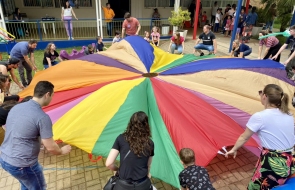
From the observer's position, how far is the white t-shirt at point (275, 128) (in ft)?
7.64

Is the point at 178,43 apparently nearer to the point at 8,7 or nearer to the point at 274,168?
the point at 274,168

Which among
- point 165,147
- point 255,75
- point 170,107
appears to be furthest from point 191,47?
point 165,147

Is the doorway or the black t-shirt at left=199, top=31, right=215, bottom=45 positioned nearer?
the black t-shirt at left=199, top=31, right=215, bottom=45

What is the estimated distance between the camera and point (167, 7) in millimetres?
15016

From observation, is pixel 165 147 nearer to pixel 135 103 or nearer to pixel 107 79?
pixel 135 103

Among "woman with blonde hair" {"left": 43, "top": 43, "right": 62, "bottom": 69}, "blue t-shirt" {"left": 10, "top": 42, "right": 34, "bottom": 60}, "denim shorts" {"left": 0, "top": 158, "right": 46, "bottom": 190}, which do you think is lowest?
"denim shorts" {"left": 0, "top": 158, "right": 46, "bottom": 190}

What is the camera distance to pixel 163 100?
3.90 m

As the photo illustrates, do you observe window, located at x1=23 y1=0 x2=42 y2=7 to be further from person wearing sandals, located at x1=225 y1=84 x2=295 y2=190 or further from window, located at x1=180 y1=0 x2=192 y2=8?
person wearing sandals, located at x1=225 y1=84 x2=295 y2=190

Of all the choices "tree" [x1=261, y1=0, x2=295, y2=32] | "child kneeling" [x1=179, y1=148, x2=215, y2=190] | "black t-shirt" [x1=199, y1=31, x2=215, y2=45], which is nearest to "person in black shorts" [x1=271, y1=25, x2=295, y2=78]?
"black t-shirt" [x1=199, y1=31, x2=215, y2=45]

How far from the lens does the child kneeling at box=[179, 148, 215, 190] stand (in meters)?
2.18

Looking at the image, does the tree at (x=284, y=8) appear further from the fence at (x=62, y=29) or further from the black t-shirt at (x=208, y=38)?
the black t-shirt at (x=208, y=38)

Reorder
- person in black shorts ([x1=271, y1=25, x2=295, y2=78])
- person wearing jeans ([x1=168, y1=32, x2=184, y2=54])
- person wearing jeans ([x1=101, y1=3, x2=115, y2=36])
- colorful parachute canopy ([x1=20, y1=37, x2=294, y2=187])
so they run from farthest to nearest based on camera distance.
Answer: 1. person wearing jeans ([x1=101, y1=3, x2=115, y2=36])
2. person wearing jeans ([x1=168, y1=32, x2=184, y2=54])
3. person in black shorts ([x1=271, y1=25, x2=295, y2=78])
4. colorful parachute canopy ([x1=20, y1=37, x2=294, y2=187])

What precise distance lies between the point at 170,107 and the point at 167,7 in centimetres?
1271

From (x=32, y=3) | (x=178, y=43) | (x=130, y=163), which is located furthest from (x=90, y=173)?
(x=32, y=3)
